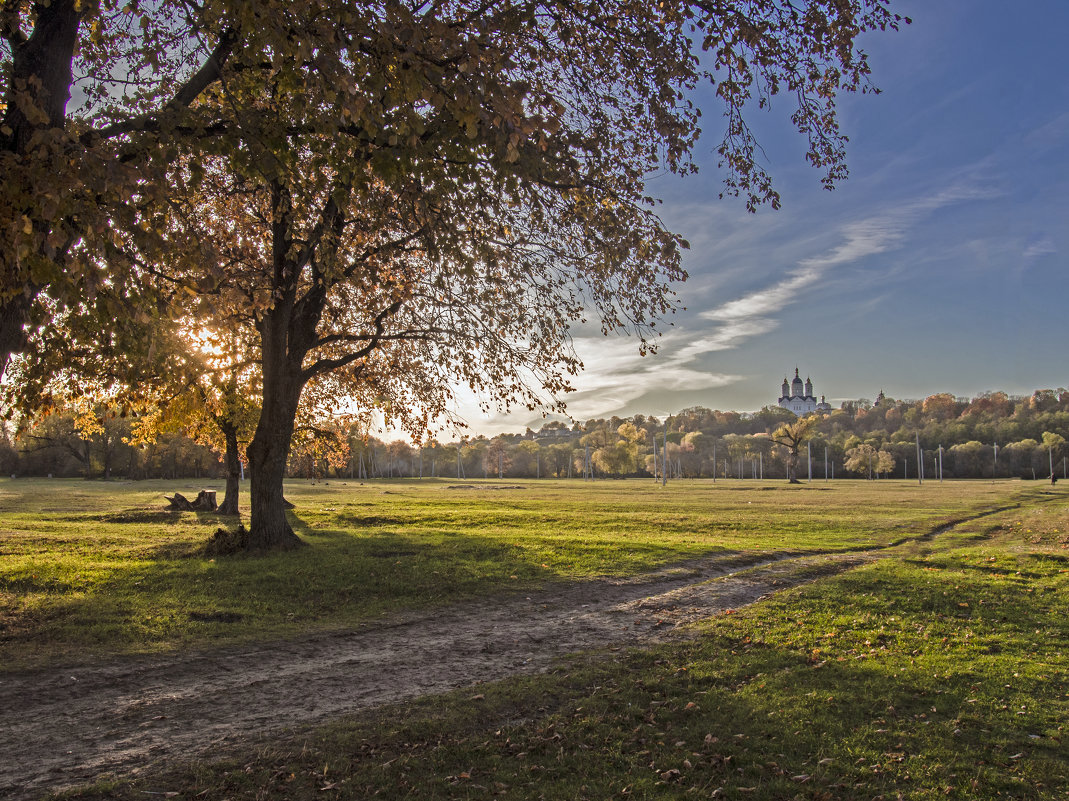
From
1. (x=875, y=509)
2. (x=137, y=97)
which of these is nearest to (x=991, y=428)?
(x=875, y=509)

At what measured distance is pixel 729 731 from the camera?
634cm

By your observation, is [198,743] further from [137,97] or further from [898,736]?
[137,97]

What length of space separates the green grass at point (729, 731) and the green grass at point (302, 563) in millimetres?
5079

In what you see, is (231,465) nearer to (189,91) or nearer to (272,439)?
(272,439)

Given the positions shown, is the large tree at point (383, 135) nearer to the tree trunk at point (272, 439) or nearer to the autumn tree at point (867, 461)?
the tree trunk at point (272, 439)

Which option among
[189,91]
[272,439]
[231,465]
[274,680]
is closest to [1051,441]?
[231,465]

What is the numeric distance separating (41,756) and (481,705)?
405 cm

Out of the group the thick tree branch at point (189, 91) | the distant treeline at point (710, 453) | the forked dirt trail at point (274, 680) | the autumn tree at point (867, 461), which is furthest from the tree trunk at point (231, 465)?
the autumn tree at point (867, 461)

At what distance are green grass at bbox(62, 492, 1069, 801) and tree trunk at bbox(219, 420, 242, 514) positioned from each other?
77.0ft

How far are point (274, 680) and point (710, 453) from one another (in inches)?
5768

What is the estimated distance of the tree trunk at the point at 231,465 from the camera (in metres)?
27.7

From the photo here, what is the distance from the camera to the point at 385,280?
14.6 m

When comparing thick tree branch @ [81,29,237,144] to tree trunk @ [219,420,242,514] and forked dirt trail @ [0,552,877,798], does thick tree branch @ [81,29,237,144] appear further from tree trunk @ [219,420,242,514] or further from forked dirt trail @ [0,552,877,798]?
tree trunk @ [219,420,242,514]

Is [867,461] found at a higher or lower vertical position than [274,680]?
lower
